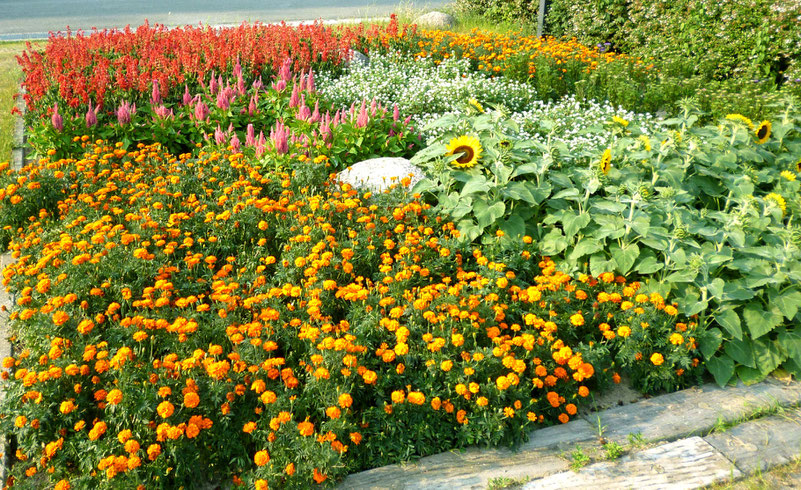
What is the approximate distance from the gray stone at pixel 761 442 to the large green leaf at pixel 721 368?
315 millimetres

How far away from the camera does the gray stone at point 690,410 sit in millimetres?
3123

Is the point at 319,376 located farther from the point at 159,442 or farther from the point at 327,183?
the point at 327,183

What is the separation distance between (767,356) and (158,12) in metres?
14.3

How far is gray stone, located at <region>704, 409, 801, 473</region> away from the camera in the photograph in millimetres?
2957

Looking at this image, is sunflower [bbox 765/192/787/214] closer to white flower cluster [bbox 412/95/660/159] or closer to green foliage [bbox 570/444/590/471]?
white flower cluster [bbox 412/95/660/159]

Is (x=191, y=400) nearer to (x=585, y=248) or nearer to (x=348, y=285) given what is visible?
(x=348, y=285)

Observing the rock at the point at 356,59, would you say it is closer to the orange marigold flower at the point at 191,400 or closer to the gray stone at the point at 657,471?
the orange marigold flower at the point at 191,400

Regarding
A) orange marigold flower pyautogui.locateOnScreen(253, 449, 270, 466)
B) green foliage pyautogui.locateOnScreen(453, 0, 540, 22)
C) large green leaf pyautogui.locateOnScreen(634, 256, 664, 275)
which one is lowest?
orange marigold flower pyautogui.locateOnScreen(253, 449, 270, 466)

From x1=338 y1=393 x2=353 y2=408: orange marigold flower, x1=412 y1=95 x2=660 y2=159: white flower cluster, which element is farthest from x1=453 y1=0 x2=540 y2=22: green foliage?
x1=338 y1=393 x2=353 y2=408: orange marigold flower

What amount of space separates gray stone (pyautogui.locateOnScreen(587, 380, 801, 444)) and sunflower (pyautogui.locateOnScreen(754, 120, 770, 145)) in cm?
239

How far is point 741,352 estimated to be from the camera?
3604 millimetres

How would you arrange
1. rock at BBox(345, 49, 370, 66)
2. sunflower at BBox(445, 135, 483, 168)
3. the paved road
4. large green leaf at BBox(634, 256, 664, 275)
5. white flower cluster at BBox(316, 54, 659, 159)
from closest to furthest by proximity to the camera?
large green leaf at BBox(634, 256, 664, 275) < sunflower at BBox(445, 135, 483, 168) < white flower cluster at BBox(316, 54, 659, 159) < rock at BBox(345, 49, 370, 66) < the paved road

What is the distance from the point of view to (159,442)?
108 inches

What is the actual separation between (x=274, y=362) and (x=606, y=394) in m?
1.94
